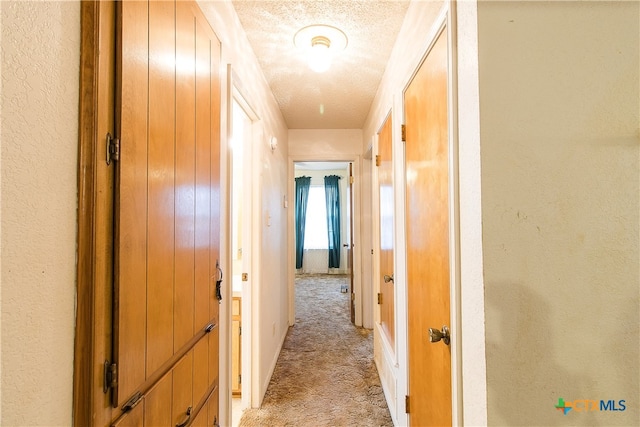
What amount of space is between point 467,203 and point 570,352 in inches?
18.4

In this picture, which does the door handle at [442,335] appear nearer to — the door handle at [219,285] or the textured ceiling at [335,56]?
the door handle at [219,285]

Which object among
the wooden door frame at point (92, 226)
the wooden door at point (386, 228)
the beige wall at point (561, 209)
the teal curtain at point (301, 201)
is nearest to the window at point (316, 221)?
the teal curtain at point (301, 201)

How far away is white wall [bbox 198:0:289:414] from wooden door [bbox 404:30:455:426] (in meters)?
0.94

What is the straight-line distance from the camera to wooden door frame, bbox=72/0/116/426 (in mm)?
594

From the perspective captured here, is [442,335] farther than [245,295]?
No

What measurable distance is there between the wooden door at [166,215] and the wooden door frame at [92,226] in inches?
1.1

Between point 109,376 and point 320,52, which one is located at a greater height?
point 320,52

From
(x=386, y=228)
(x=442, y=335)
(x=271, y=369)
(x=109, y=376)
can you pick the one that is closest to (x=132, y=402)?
(x=109, y=376)

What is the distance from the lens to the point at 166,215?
855mm

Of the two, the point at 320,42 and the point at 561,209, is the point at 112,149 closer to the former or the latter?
the point at 561,209

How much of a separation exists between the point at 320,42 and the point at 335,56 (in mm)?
280

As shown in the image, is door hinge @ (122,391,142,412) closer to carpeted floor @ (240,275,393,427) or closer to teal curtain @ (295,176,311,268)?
carpeted floor @ (240,275,393,427)

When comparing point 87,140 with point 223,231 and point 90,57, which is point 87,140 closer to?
point 90,57

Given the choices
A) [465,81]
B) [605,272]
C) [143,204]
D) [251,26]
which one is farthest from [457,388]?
[251,26]
